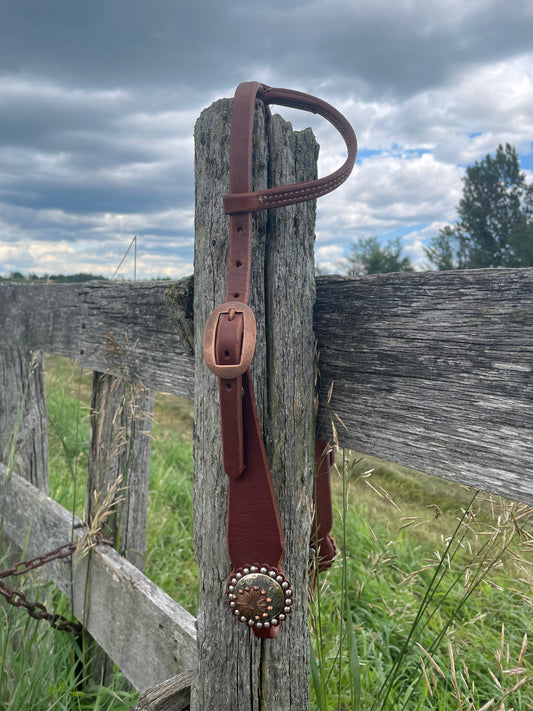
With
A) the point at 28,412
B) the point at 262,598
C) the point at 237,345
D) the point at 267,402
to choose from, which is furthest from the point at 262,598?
the point at 28,412

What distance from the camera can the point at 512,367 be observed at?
1020mm

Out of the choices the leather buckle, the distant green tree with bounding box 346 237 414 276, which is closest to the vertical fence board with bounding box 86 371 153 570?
the leather buckle

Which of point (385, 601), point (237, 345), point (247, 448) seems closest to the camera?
point (237, 345)

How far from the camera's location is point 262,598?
1.20 metres

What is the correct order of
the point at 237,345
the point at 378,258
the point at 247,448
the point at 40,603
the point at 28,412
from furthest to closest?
the point at 378,258 < the point at 28,412 < the point at 40,603 < the point at 247,448 < the point at 237,345

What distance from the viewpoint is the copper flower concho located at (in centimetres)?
120

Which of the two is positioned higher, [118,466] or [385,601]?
[118,466]

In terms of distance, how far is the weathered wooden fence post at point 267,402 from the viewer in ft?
4.25

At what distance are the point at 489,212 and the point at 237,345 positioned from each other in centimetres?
2885

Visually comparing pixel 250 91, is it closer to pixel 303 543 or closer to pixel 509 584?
pixel 303 543

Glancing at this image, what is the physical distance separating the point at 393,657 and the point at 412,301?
2442 mm

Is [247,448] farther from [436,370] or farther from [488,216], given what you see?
[488,216]

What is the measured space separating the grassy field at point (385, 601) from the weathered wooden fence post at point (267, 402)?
13 centimetres

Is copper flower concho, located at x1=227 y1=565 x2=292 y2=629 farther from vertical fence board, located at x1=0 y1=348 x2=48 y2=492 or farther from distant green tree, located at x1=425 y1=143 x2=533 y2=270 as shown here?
distant green tree, located at x1=425 y1=143 x2=533 y2=270
